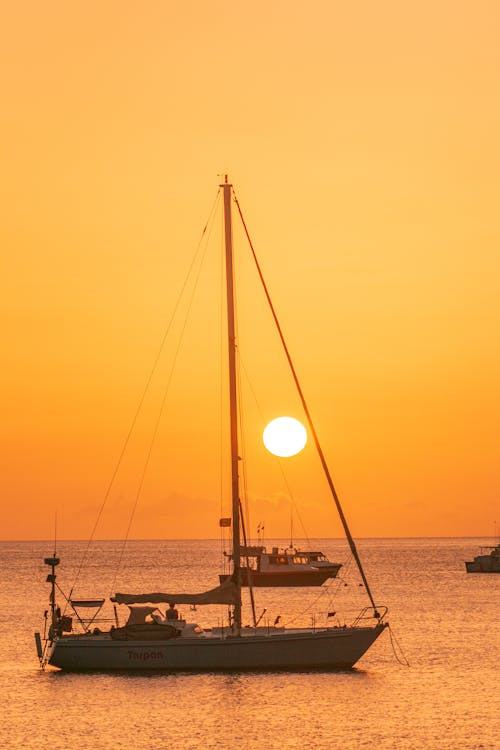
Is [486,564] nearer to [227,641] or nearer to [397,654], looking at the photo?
[397,654]

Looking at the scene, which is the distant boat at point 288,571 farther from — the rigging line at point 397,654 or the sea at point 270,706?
the sea at point 270,706

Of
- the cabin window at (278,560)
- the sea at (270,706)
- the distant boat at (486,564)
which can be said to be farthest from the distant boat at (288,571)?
the sea at (270,706)

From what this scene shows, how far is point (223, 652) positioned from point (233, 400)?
1122cm

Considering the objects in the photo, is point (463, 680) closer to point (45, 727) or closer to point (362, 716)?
point (362, 716)

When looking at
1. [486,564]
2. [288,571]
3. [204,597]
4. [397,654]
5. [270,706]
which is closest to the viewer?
[270,706]

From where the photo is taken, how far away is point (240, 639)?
5362 cm

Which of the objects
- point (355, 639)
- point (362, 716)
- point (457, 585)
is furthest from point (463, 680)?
point (457, 585)

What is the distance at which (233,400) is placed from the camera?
5481 centimetres

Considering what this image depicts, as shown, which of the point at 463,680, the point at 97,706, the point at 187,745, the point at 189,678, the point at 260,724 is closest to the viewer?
the point at 187,745

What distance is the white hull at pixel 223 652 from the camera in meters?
53.8

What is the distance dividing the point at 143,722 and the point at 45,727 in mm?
3840

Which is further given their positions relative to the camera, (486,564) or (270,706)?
A: (486,564)

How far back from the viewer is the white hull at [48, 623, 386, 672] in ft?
177

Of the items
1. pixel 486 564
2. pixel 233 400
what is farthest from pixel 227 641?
pixel 486 564
